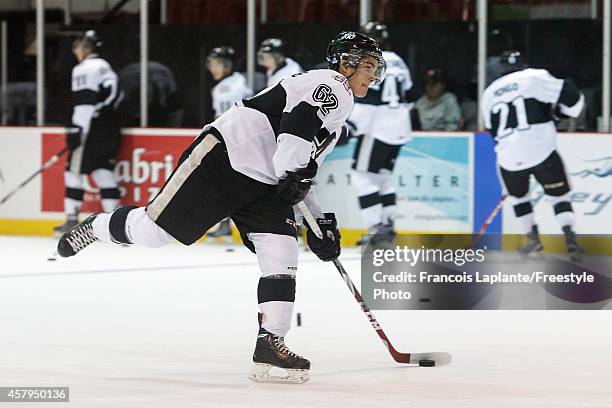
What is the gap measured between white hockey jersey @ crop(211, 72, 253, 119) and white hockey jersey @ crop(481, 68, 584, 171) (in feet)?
6.17

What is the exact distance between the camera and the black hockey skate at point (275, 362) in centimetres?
396

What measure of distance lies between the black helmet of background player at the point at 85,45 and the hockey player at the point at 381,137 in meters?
1.95

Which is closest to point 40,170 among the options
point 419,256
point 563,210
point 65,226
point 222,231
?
point 65,226

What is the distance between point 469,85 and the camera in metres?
9.27

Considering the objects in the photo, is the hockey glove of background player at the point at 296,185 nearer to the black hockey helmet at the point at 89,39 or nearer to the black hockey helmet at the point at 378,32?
the black hockey helmet at the point at 378,32

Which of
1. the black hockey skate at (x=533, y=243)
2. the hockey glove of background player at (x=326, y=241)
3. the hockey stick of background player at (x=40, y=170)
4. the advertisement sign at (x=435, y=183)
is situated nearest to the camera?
the hockey glove of background player at (x=326, y=241)

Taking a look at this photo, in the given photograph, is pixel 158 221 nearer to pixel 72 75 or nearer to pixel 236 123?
pixel 236 123

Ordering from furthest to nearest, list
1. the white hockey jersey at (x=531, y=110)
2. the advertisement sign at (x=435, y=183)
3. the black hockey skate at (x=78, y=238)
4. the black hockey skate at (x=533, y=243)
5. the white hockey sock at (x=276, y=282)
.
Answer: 1. the advertisement sign at (x=435, y=183)
2. the white hockey jersey at (x=531, y=110)
3. the black hockey skate at (x=533, y=243)
4. the black hockey skate at (x=78, y=238)
5. the white hockey sock at (x=276, y=282)

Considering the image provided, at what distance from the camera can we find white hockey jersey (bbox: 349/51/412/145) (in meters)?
9.08

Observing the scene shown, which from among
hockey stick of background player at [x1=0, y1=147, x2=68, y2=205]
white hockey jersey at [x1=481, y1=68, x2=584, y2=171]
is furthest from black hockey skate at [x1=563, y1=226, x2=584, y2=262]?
hockey stick of background player at [x1=0, y1=147, x2=68, y2=205]

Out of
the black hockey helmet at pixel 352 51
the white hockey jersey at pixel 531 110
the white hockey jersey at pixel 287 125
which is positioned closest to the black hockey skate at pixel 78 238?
the white hockey jersey at pixel 287 125

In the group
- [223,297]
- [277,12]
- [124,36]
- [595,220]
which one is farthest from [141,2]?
[223,297]

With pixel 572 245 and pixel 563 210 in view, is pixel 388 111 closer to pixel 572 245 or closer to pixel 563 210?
pixel 563 210

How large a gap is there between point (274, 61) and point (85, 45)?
1353 mm
